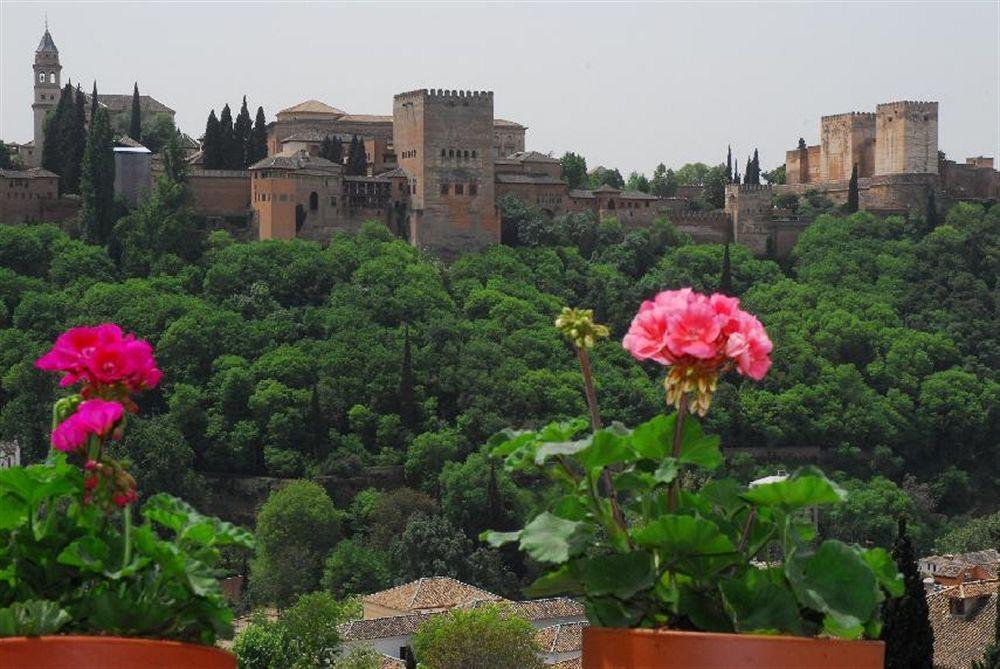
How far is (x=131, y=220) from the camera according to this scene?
63.3m

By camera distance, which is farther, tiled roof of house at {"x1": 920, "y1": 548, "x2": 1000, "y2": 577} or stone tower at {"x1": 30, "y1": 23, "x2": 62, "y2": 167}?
stone tower at {"x1": 30, "y1": 23, "x2": 62, "y2": 167}

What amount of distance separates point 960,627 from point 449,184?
3538 cm

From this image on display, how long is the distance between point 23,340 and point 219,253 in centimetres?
632

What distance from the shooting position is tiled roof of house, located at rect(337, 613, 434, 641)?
38.5 meters

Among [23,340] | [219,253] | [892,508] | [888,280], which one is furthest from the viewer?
[888,280]

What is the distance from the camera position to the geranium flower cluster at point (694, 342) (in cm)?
523

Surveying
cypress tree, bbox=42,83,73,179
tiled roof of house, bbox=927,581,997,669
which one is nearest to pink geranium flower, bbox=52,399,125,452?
tiled roof of house, bbox=927,581,997,669

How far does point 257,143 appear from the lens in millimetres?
67312

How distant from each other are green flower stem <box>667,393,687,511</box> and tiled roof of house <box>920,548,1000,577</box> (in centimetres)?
A: 3476

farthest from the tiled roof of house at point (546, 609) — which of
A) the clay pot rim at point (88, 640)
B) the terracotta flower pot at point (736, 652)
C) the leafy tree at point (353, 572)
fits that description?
the clay pot rim at point (88, 640)

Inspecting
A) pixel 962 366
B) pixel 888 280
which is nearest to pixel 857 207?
pixel 888 280

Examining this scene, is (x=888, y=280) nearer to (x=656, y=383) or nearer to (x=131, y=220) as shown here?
(x=656, y=383)

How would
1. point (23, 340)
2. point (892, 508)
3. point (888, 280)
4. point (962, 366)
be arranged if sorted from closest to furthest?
1. point (892, 508)
2. point (23, 340)
3. point (962, 366)
4. point (888, 280)

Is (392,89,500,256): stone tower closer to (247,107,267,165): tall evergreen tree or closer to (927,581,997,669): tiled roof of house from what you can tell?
(247,107,267,165): tall evergreen tree
